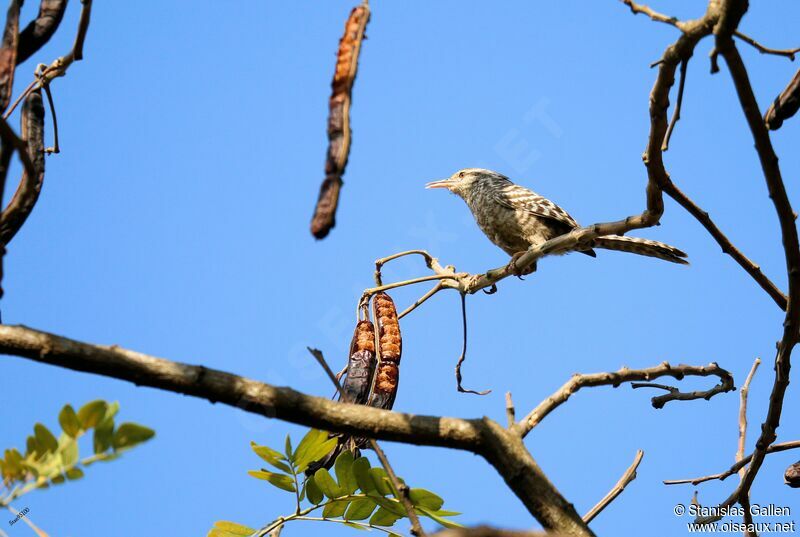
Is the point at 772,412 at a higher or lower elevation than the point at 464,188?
lower

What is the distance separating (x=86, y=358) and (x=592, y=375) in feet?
6.32

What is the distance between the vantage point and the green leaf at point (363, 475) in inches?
117

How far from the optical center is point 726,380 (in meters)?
4.32

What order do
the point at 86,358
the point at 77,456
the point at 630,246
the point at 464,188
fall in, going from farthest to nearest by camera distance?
the point at 464,188 → the point at 630,246 → the point at 86,358 → the point at 77,456

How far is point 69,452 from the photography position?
216cm

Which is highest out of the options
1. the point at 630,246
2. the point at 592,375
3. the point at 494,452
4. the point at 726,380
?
the point at 630,246

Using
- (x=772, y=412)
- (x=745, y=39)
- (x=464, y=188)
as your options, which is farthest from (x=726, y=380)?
(x=464, y=188)

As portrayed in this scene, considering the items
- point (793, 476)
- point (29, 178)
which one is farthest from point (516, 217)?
point (29, 178)

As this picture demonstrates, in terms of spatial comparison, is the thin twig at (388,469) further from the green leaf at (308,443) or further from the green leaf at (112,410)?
the green leaf at (112,410)

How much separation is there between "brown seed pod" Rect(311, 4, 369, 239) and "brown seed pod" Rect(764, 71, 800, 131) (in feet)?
5.35

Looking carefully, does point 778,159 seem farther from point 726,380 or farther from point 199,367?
point 199,367

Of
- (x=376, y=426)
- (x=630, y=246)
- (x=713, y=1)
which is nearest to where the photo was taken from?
(x=376, y=426)

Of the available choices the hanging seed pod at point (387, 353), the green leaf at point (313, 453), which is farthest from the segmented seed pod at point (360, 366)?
the green leaf at point (313, 453)

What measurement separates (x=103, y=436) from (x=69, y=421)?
0.13m
